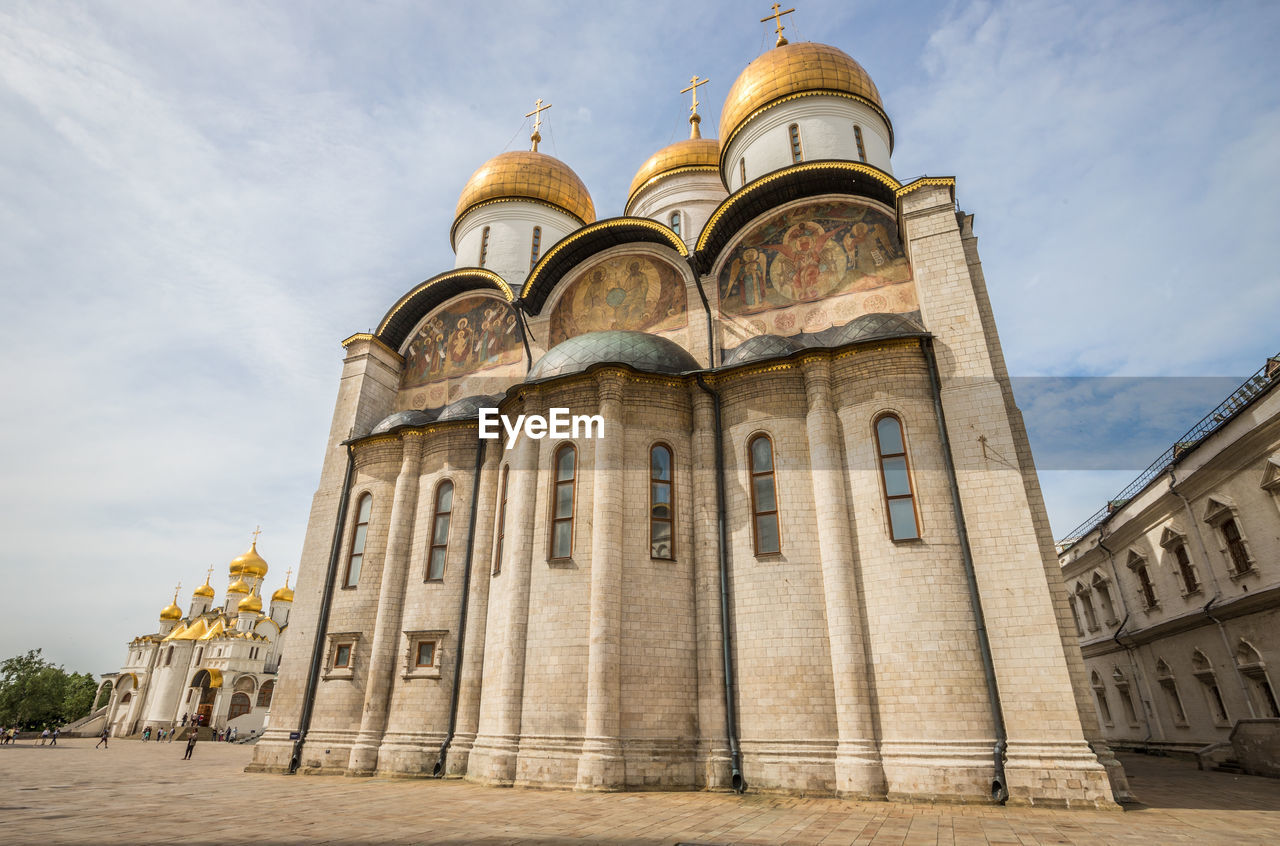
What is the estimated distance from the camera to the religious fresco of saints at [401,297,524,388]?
16.3m

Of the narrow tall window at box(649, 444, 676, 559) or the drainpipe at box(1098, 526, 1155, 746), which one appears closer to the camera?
the narrow tall window at box(649, 444, 676, 559)

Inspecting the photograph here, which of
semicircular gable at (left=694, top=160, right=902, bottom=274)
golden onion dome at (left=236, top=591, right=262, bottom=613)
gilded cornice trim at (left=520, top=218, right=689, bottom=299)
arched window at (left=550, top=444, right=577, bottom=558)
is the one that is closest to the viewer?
arched window at (left=550, top=444, right=577, bottom=558)

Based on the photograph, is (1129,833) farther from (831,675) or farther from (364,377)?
(364,377)

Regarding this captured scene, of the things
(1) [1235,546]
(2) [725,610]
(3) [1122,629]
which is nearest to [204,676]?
(2) [725,610]

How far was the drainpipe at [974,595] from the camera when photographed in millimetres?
8666

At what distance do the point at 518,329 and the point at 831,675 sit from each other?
33.2ft

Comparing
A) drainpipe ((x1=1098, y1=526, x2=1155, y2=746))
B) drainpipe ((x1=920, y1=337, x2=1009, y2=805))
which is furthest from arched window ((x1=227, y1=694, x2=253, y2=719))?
drainpipe ((x1=1098, y1=526, x2=1155, y2=746))

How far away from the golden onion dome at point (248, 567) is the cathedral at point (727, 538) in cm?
3497

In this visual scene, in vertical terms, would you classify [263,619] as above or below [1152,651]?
above

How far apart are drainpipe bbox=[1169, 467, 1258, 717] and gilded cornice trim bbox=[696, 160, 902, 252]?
1032 cm

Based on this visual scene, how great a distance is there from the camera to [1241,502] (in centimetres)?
1373

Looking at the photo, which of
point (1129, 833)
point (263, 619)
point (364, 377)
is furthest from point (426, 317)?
point (263, 619)

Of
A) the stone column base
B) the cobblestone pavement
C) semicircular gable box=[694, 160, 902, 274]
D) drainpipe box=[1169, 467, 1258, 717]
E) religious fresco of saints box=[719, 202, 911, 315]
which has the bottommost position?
the cobblestone pavement

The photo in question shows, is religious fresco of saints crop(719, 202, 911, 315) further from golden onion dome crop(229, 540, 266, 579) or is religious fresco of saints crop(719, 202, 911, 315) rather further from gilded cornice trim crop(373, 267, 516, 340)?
golden onion dome crop(229, 540, 266, 579)
